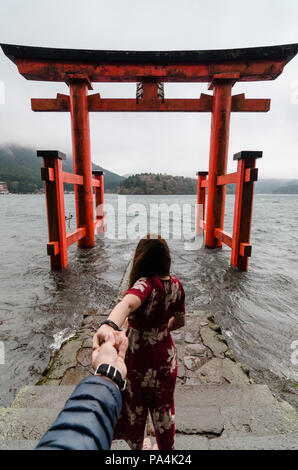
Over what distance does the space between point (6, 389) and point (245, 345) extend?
2753 mm

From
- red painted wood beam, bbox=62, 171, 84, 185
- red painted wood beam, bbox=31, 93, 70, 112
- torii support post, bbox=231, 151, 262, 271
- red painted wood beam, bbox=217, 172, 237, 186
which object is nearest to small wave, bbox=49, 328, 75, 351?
red painted wood beam, bbox=62, 171, 84, 185

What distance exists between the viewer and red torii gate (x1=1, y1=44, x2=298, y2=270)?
5.30 m

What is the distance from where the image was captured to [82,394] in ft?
2.00

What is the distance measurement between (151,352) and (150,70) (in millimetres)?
6949

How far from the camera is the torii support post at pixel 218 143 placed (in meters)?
6.13

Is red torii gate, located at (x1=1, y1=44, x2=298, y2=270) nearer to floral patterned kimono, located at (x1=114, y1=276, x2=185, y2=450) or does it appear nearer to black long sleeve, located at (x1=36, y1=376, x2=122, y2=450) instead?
floral patterned kimono, located at (x1=114, y1=276, x2=185, y2=450)

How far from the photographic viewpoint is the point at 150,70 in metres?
6.01

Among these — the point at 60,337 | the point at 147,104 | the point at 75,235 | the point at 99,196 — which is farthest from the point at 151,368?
the point at 99,196

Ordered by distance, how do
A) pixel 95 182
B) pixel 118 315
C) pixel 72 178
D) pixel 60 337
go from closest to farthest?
pixel 118 315, pixel 60 337, pixel 72 178, pixel 95 182

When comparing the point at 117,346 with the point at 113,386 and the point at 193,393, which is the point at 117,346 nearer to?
the point at 113,386

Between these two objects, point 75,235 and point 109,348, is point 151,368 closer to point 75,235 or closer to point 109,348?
point 109,348

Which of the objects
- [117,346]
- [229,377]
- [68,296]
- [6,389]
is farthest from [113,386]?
[68,296]

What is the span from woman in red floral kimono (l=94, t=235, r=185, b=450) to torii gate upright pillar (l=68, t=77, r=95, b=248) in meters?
5.85

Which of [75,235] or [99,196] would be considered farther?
[99,196]
